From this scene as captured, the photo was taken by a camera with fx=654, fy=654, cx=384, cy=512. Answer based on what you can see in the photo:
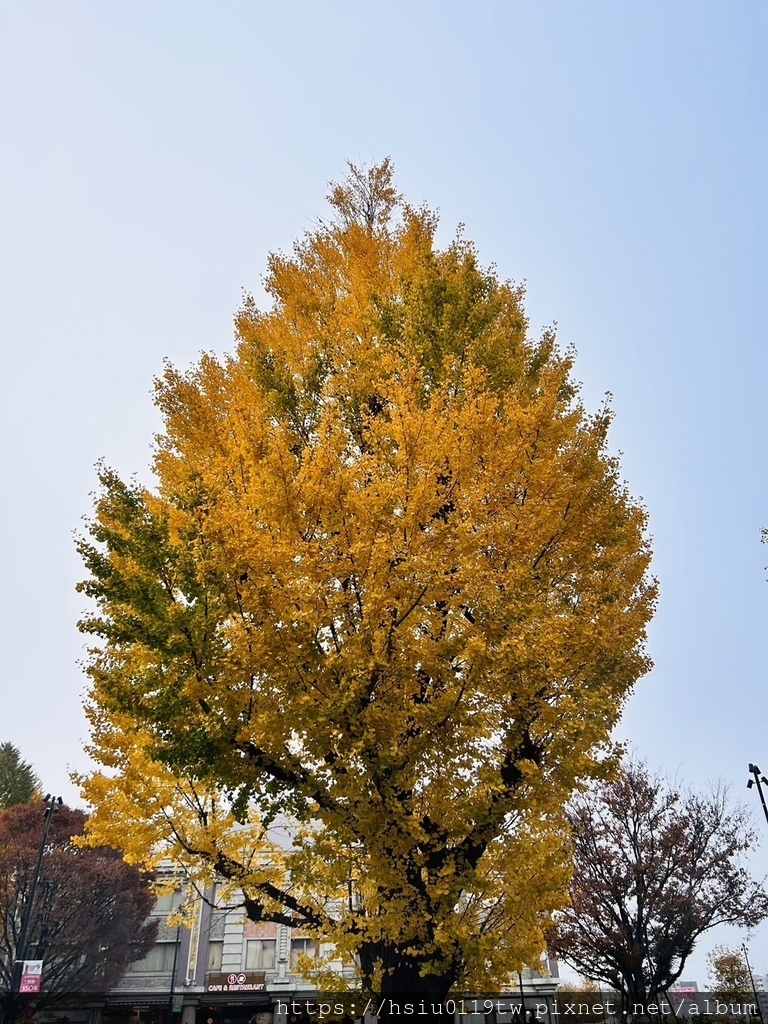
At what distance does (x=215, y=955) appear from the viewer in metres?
26.8

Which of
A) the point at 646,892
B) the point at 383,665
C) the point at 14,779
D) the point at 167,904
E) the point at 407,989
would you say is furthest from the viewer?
the point at 14,779

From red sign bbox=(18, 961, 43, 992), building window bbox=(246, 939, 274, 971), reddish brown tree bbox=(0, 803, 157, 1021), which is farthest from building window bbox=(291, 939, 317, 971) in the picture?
red sign bbox=(18, 961, 43, 992)

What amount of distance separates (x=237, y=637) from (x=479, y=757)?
241 centimetres

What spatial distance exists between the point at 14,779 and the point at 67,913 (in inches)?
1040

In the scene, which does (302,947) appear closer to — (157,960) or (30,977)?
(157,960)

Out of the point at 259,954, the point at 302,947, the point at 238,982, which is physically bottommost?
the point at 238,982

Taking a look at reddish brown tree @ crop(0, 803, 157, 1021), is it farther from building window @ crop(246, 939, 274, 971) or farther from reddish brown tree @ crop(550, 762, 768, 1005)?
reddish brown tree @ crop(550, 762, 768, 1005)

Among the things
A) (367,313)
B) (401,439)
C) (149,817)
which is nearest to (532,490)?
(401,439)

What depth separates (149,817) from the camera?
21.7 feet

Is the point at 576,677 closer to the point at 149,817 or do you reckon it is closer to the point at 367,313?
the point at 149,817

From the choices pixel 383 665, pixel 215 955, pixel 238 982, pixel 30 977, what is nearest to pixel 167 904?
pixel 215 955

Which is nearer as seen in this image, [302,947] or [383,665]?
[383,665]

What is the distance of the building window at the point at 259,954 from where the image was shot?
25922 millimetres

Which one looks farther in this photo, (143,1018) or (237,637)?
(143,1018)
